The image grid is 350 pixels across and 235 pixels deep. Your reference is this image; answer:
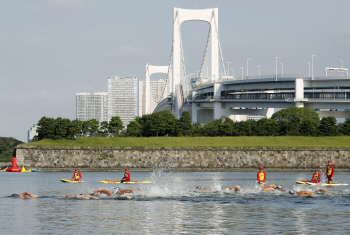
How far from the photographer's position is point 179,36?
392ft

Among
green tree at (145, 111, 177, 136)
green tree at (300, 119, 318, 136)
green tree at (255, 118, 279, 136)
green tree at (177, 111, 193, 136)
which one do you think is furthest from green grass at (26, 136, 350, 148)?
green tree at (145, 111, 177, 136)

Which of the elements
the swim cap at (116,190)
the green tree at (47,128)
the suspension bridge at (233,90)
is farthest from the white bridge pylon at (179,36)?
the swim cap at (116,190)

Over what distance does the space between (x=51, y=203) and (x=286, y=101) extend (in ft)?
225

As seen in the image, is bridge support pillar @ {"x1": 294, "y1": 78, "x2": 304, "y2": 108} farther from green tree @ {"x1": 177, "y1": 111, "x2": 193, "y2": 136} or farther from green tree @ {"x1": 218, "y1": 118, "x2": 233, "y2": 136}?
green tree @ {"x1": 177, "y1": 111, "x2": 193, "y2": 136}

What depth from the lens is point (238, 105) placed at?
101m

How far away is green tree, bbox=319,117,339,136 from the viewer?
268 ft

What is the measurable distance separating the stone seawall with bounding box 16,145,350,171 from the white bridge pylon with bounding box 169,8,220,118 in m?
42.9

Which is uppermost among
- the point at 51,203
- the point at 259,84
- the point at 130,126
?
the point at 259,84

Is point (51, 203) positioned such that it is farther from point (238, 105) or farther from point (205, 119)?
point (205, 119)

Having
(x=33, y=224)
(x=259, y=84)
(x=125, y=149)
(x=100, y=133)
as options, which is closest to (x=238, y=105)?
(x=259, y=84)

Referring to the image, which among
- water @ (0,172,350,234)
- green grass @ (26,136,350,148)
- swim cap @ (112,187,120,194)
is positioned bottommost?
water @ (0,172,350,234)

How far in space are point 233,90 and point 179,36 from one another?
24697mm

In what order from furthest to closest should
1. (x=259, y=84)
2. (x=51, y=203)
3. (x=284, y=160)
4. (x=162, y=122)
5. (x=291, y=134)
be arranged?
(x=259, y=84) < (x=162, y=122) < (x=291, y=134) < (x=284, y=160) < (x=51, y=203)

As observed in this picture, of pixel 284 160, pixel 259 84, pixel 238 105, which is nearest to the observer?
pixel 284 160
